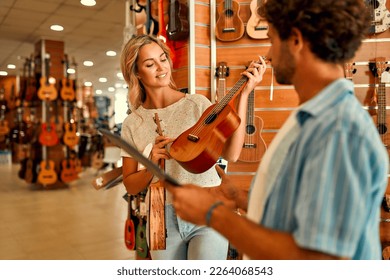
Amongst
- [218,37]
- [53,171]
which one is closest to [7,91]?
[53,171]

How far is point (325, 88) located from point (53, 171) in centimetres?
629

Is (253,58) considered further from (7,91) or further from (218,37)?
(7,91)

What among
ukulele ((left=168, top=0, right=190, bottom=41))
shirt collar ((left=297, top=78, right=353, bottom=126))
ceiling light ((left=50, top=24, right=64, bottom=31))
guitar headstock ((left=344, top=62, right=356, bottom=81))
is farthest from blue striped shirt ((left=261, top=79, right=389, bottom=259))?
ceiling light ((left=50, top=24, right=64, bottom=31))

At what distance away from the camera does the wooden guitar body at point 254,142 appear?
2.46m

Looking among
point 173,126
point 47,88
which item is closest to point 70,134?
point 47,88

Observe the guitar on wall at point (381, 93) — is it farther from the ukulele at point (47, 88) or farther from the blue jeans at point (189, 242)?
the ukulele at point (47, 88)

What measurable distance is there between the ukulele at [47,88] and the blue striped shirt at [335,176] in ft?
20.7

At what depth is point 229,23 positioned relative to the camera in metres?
2.47

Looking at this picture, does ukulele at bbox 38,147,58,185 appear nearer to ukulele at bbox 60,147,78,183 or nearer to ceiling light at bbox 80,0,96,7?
ukulele at bbox 60,147,78,183

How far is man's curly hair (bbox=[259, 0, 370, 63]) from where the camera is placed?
0.67 meters

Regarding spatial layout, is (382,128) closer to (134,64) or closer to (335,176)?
(134,64)

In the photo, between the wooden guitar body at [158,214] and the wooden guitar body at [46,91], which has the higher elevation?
the wooden guitar body at [46,91]

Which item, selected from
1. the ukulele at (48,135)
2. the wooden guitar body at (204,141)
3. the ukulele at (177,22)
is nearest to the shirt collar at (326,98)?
the wooden guitar body at (204,141)

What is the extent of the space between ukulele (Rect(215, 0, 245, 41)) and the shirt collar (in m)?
1.91
